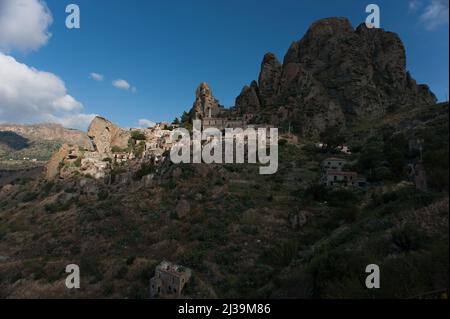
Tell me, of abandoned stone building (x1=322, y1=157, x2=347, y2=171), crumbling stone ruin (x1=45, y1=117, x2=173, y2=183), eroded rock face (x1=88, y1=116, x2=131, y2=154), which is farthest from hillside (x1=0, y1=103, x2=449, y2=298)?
eroded rock face (x1=88, y1=116, x2=131, y2=154)

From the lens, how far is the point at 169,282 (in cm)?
1706

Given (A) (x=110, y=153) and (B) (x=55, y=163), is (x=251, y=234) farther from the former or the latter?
(B) (x=55, y=163)

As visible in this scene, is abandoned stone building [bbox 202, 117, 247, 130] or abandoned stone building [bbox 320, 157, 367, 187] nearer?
abandoned stone building [bbox 320, 157, 367, 187]

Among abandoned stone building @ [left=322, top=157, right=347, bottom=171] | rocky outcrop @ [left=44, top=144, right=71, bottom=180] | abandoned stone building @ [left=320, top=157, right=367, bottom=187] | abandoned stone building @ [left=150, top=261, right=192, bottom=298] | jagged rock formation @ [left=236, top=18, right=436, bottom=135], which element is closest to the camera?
abandoned stone building @ [left=150, top=261, right=192, bottom=298]

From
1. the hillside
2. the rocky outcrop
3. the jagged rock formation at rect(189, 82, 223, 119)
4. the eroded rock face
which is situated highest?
the jagged rock formation at rect(189, 82, 223, 119)

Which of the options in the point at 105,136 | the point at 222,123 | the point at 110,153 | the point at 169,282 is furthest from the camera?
the point at 222,123

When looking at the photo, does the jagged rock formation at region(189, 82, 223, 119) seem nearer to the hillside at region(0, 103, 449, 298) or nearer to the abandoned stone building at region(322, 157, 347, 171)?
the hillside at region(0, 103, 449, 298)

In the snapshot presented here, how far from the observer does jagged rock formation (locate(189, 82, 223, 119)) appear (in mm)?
90312

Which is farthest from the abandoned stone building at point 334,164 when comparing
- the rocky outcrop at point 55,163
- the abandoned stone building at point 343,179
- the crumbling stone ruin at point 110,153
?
the rocky outcrop at point 55,163

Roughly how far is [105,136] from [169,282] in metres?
61.0

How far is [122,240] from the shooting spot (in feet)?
86.5

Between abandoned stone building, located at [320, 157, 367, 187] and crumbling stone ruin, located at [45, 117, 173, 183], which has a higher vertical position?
crumbling stone ruin, located at [45, 117, 173, 183]

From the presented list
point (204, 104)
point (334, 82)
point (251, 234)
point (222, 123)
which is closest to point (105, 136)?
point (222, 123)

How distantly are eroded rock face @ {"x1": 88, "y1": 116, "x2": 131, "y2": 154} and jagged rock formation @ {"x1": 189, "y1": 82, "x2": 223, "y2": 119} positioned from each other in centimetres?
2633
